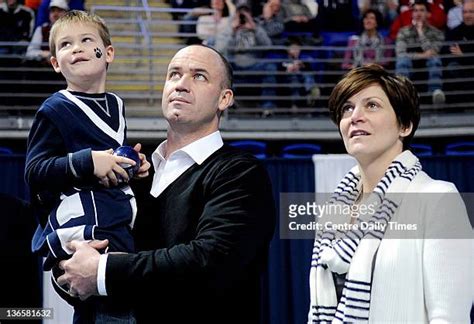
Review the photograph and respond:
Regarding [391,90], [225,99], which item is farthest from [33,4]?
[391,90]

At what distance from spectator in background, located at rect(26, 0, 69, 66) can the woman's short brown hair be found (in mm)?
5556

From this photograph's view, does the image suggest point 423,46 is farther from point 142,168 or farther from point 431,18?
point 142,168

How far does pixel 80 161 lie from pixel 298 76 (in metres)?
5.99

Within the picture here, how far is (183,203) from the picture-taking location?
6.96ft

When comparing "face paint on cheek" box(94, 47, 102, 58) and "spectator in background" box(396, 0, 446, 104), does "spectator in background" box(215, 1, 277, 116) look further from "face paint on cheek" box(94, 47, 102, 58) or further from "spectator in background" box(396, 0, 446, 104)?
"face paint on cheek" box(94, 47, 102, 58)

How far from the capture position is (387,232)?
209cm

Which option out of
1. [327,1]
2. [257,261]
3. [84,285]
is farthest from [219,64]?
[327,1]

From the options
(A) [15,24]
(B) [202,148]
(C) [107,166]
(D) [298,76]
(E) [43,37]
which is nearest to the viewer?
(C) [107,166]

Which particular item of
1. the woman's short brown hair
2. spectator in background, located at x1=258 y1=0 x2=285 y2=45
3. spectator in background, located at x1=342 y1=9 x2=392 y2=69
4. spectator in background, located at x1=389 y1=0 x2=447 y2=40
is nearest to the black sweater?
the woman's short brown hair

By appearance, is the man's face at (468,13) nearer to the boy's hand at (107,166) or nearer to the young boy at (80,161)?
the young boy at (80,161)

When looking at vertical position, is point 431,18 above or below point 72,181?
above

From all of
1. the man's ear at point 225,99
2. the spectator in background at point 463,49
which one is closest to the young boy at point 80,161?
the man's ear at point 225,99

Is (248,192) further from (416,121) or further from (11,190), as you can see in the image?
(11,190)

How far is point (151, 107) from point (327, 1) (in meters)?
1.98
